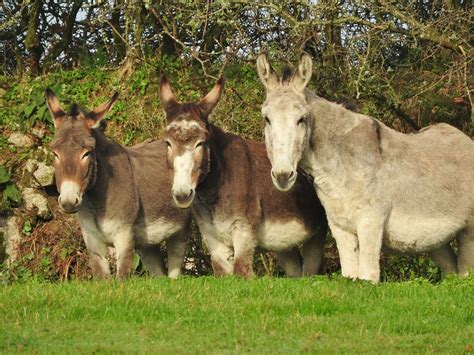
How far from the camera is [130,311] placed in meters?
10.4

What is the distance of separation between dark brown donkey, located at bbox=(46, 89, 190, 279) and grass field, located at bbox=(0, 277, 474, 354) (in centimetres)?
199

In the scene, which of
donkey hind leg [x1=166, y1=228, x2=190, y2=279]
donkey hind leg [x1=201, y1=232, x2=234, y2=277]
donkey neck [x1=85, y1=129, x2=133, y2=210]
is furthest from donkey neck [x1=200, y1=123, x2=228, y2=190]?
donkey hind leg [x1=166, y1=228, x2=190, y2=279]

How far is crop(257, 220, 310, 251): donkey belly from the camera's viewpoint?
1399cm

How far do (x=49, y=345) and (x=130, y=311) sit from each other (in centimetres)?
135

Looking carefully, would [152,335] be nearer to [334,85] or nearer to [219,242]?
[219,242]

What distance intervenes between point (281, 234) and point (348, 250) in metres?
1.46

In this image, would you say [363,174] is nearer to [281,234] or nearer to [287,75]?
[287,75]

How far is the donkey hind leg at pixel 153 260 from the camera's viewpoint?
51.7 ft

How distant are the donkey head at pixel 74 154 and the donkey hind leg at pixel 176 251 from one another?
189cm

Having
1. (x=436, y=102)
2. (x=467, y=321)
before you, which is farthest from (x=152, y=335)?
(x=436, y=102)

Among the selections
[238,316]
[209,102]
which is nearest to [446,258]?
[209,102]

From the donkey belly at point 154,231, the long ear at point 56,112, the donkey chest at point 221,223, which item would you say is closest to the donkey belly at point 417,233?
the donkey chest at point 221,223

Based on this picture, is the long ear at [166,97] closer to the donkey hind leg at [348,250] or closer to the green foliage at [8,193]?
the donkey hind leg at [348,250]

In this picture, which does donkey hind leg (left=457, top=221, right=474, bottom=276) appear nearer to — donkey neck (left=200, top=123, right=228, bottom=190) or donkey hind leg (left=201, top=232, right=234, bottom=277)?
donkey hind leg (left=201, top=232, right=234, bottom=277)
